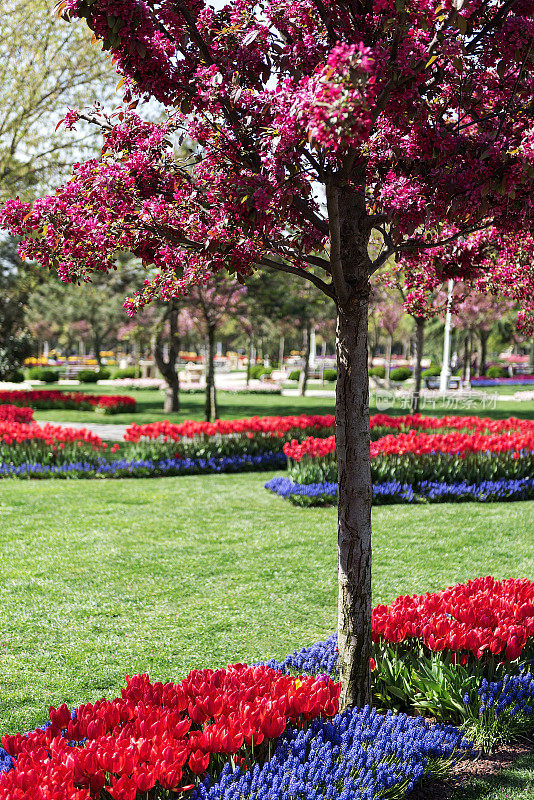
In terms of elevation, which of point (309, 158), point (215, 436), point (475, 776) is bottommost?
point (475, 776)

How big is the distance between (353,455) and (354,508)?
0.25 metres

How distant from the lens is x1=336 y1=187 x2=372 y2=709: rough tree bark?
333 cm

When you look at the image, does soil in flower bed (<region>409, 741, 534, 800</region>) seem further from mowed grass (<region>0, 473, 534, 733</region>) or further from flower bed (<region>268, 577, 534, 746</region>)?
mowed grass (<region>0, 473, 534, 733</region>)

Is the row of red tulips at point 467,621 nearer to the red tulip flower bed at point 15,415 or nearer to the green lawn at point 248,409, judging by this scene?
the red tulip flower bed at point 15,415

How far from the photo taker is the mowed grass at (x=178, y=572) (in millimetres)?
4613

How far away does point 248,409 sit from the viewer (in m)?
23.2

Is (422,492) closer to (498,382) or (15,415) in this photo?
(15,415)

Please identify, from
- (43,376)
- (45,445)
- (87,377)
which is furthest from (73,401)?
(43,376)

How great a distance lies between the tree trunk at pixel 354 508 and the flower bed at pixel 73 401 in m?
18.9

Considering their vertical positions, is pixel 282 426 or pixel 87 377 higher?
pixel 87 377

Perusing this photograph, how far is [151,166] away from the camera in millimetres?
3135

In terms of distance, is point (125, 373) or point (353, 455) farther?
point (125, 373)

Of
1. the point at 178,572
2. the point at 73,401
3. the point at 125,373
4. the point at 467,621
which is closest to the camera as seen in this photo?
the point at 467,621

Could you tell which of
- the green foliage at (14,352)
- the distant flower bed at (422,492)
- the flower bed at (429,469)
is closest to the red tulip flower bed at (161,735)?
the distant flower bed at (422,492)
